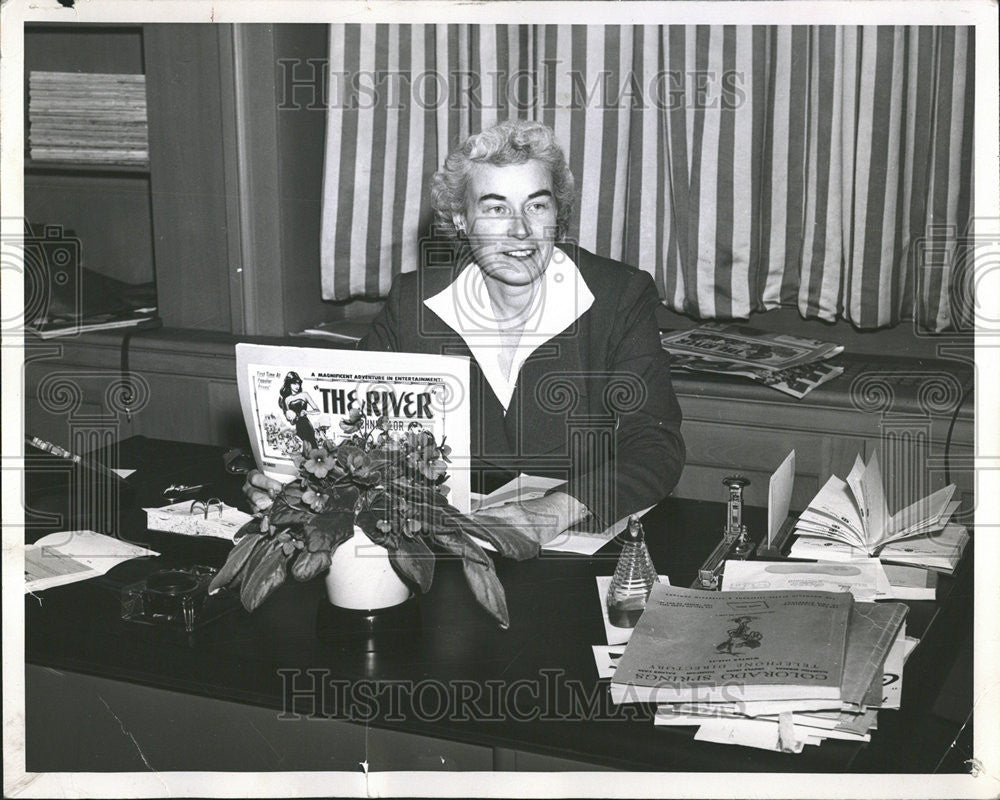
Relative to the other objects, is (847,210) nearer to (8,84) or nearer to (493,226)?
(493,226)

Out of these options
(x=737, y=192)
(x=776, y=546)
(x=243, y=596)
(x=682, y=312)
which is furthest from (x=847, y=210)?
(x=243, y=596)

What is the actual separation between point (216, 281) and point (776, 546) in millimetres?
2025

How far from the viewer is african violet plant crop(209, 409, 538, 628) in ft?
4.45

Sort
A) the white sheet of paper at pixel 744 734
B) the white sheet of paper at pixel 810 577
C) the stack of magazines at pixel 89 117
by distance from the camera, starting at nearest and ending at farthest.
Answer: the white sheet of paper at pixel 744 734 → the white sheet of paper at pixel 810 577 → the stack of magazines at pixel 89 117

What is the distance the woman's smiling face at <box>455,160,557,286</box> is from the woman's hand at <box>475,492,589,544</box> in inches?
25.7

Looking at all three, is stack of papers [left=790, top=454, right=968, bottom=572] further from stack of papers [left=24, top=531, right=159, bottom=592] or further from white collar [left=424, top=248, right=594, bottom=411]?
stack of papers [left=24, top=531, right=159, bottom=592]

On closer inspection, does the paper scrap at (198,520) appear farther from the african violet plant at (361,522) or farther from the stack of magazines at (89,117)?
the stack of magazines at (89,117)

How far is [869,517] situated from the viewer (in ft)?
5.60

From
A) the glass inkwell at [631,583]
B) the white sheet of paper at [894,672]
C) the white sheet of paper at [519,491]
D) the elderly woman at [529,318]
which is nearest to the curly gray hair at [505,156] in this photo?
the elderly woman at [529,318]

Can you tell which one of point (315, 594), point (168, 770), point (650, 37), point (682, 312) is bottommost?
point (168, 770)

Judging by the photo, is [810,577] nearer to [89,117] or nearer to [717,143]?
[717,143]

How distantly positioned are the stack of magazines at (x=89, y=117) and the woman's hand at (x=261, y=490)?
201 centimetres

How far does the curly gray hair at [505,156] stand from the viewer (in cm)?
217

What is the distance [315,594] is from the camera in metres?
1.56
